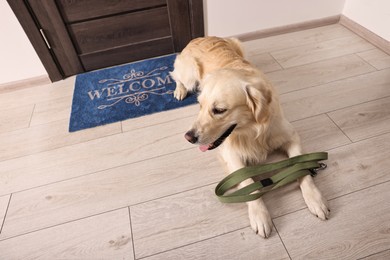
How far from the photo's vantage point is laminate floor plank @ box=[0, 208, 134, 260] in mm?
1182

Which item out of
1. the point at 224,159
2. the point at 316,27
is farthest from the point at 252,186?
the point at 316,27

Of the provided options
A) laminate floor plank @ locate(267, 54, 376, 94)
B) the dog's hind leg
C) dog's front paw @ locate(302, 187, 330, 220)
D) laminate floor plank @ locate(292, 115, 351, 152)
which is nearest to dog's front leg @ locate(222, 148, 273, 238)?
dog's front paw @ locate(302, 187, 330, 220)

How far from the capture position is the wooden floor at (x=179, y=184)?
114 centimetres

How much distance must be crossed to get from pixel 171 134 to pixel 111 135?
0.41m

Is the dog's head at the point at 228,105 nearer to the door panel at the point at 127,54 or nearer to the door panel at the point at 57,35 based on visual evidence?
the door panel at the point at 127,54

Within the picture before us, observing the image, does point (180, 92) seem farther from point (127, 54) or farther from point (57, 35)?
point (57, 35)

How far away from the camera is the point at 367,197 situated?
3.97 ft

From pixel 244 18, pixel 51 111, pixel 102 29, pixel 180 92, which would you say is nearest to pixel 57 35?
pixel 102 29

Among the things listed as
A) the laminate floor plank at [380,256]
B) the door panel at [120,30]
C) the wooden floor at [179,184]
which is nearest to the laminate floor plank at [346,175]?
the wooden floor at [179,184]

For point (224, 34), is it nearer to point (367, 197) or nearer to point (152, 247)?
point (367, 197)

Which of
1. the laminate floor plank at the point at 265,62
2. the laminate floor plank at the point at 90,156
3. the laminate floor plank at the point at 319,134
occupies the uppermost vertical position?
the laminate floor plank at the point at 319,134

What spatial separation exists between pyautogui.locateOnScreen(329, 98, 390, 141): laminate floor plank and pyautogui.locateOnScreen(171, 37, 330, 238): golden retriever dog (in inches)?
15.8

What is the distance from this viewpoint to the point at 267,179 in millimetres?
1235

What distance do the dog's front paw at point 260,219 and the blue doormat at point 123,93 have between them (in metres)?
0.95
